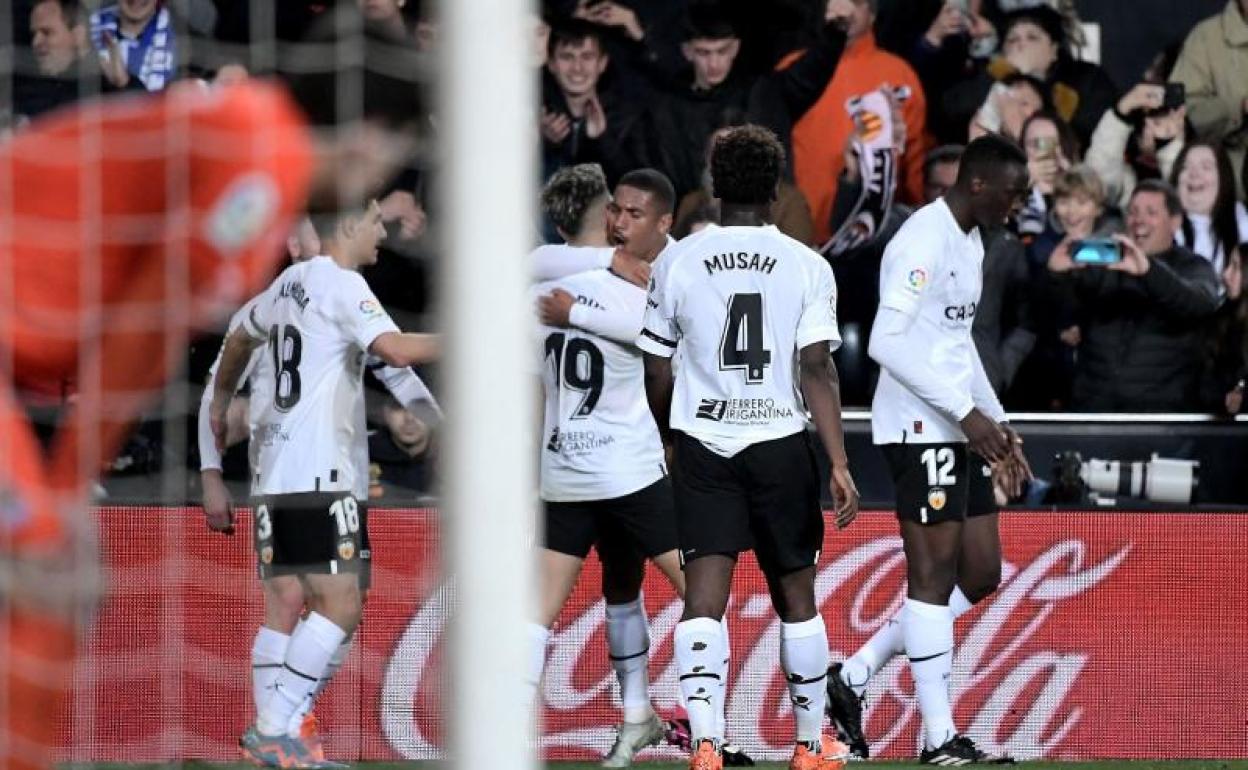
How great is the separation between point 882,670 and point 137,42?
3.58m

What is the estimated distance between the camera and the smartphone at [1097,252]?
10.1 m

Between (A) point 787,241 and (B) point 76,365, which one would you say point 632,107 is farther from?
(B) point 76,365

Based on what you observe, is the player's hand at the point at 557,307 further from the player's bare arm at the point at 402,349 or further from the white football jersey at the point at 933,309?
the white football jersey at the point at 933,309

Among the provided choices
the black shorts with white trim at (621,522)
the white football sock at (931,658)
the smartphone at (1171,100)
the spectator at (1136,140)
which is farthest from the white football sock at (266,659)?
the smartphone at (1171,100)

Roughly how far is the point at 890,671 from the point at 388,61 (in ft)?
13.7

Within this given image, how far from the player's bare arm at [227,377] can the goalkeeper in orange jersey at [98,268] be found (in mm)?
3783

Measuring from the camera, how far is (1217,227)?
1026 centimetres

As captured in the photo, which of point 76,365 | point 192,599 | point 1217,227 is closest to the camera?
point 76,365

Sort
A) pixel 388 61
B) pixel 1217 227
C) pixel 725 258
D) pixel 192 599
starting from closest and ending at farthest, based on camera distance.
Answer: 1. pixel 388 61
2. pixel 725 258
3. pixel 192 599
4. pixel 1217 227

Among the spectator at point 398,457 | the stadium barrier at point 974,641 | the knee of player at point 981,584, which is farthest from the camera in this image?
the spectator at point 398,457

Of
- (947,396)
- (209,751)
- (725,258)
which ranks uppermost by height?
(725,258)

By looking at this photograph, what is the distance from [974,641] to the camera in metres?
8.64

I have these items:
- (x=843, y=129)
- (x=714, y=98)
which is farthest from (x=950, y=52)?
(x=714, y=98)

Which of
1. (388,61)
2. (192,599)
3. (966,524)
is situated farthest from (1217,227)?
(388,61)
